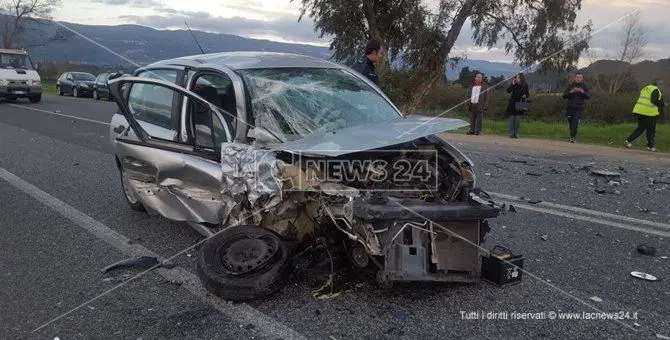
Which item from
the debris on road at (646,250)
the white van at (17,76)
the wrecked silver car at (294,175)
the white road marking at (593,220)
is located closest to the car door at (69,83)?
the white van at (17,76)

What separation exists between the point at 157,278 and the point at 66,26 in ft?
11.6

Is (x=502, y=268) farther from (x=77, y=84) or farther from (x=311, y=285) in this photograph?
(x=77, y=84)

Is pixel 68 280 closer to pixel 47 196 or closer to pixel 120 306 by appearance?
pixel 120 306

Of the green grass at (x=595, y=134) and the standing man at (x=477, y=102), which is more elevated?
the standing man at (x=477, y=102)

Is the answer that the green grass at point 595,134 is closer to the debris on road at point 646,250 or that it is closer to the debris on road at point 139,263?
the debris on road at point 646,250

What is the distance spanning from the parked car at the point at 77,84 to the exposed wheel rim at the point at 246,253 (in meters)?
30.1

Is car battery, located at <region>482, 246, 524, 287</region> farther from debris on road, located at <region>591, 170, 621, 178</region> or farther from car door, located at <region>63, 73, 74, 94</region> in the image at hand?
car door, located at <region>63, 73, 74, 94</region>

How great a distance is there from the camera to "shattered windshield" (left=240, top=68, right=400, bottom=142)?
4.29 meters

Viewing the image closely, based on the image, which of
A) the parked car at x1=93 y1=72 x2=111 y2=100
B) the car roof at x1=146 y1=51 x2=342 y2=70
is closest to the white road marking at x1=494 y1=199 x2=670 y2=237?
the car roof at x1=146 y1=51 x2=342 y2=70

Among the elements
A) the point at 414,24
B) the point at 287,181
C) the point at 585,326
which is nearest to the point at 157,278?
the point at 287,181

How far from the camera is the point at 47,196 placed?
6.43 m

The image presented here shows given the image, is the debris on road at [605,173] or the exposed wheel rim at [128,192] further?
the debris on road at [605,173]

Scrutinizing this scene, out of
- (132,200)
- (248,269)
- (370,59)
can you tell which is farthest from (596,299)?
(132,200)

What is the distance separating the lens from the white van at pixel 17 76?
71.4 feet
